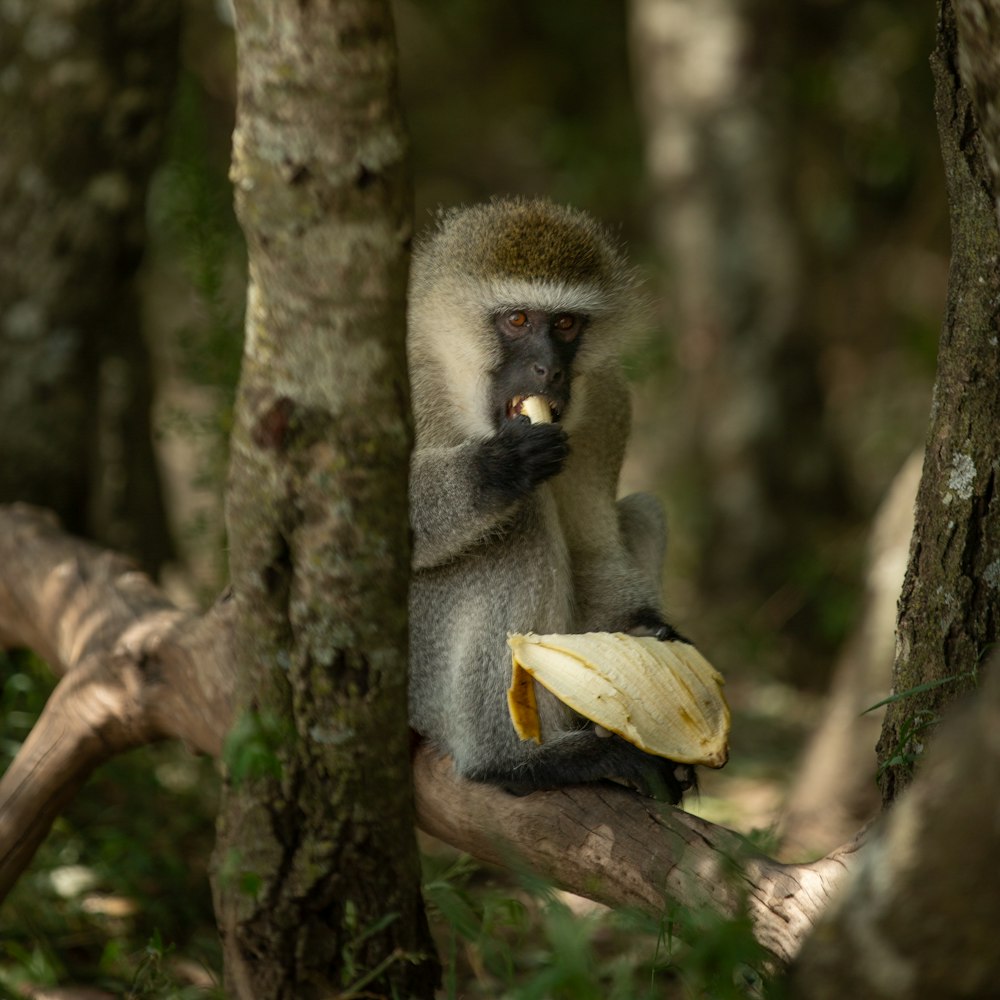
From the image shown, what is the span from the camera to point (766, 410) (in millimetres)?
7660

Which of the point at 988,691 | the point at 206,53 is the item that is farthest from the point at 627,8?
the point at 988,691

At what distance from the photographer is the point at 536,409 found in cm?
359

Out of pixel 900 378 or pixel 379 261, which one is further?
pixel 900 378

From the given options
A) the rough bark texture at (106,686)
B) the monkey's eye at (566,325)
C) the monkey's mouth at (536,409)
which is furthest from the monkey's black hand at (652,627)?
the rough bark texture at (106,686)

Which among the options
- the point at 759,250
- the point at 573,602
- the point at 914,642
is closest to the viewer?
the point at 914,642

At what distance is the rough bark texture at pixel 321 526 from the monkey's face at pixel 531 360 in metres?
1.22

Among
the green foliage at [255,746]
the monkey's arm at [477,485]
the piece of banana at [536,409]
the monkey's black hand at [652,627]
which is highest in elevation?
the piece of banana at [536,409]

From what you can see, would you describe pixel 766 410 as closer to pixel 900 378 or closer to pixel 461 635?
pixel 900 378

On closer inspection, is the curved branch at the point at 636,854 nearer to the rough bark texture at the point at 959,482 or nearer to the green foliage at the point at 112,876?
the rough bark texture at the point at 959,482

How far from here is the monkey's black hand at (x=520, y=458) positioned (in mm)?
3367

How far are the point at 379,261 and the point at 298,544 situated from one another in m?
A: 0.59

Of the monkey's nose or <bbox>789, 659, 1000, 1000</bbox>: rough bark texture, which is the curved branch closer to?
Answer: <bbox>789, 659, 1000, 1000</bbox>: rough bark texture

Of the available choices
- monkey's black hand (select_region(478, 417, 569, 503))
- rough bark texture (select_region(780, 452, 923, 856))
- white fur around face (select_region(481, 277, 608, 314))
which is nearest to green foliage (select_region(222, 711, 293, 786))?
monkey's black hand (select_region(478, 417, 569, 503))

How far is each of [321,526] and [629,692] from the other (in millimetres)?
1042
